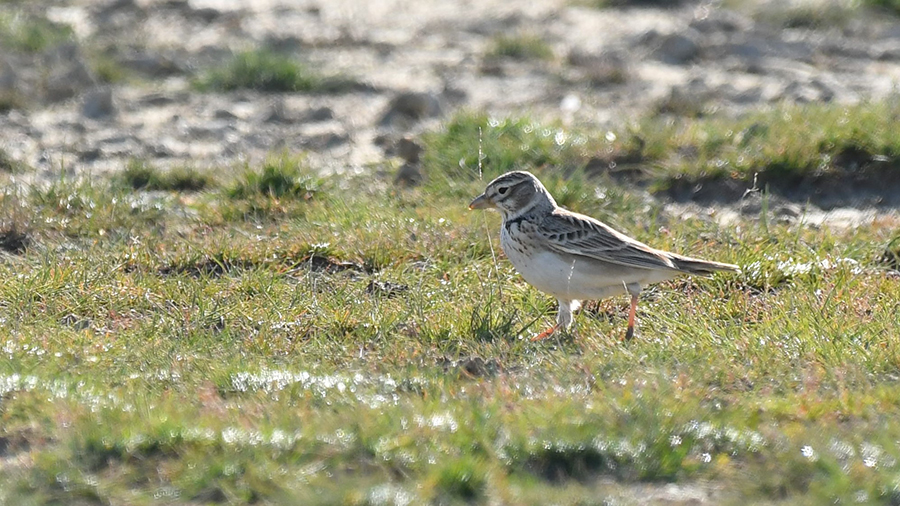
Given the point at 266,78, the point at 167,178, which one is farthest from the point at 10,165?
the point at 266,78

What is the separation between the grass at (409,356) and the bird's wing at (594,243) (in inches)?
13.9

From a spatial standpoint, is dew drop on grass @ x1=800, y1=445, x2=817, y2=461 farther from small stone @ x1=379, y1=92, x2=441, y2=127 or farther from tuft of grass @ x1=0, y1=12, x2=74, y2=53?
tuft of grass @ x1=0, y1=12, x2=74, y2=53

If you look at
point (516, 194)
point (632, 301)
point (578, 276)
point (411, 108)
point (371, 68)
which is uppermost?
point (516, 194)

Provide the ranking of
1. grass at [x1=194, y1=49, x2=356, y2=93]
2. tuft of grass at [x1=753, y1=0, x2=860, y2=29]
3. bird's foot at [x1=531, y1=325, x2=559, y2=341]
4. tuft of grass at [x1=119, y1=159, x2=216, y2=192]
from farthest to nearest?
tuft of grass at [x1=753, y1=0, x2=860, y2=29] → grass at [x1=194, y1=49, x2=356, y2=93] → tuft of grass at [x1=119, y1=159, x2=216, y2=192] → bird's foot at [x1=531, y1=325, x2=559, y2=341]

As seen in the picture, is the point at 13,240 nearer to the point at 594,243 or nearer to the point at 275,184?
the point at 275,184

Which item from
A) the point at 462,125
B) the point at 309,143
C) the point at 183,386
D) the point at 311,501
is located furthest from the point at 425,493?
the point at 309,143

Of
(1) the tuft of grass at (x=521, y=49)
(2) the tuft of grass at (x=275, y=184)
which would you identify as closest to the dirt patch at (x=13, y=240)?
(2) the tuft of grass at (x=275, y=184)

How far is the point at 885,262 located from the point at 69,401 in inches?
197

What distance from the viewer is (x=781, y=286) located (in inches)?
289

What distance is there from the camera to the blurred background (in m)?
10.8

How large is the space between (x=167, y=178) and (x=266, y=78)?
3036 millimetres

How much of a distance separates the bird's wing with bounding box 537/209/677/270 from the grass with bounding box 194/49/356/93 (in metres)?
5.68

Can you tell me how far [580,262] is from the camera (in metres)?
6.79

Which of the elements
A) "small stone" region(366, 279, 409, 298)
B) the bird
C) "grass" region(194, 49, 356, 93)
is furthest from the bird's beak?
"grass" region(194, 49, 356, 93)
